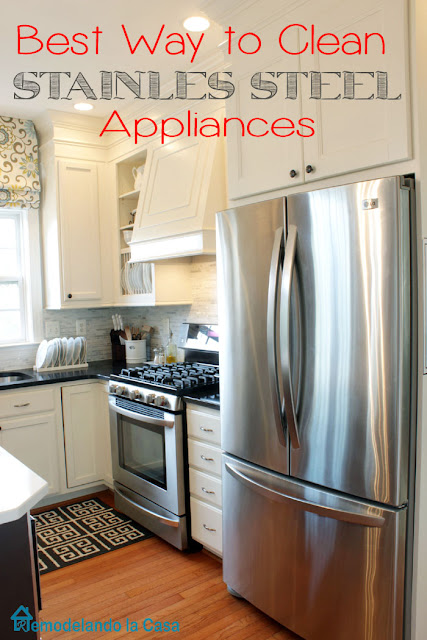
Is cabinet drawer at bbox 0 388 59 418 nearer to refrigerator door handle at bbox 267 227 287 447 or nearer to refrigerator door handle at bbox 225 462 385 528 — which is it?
refrigerator door handle at bbox 225 462 385 528

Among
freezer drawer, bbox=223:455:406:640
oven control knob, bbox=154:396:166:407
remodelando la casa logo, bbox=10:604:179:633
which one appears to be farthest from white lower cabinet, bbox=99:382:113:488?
freezer drawer, bbox=223:455:406:640

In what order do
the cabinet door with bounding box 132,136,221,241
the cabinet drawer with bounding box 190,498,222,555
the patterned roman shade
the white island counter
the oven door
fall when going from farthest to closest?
1. the patterned roman shade
2. the cabinet door with bounding box 132,136,221,241
3. the oven door
4. the cabinet drawer with bounding box 190,498,222,555
5. the white island counter

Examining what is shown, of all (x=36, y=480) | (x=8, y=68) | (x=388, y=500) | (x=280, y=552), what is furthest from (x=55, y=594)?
(x=8, y=68)

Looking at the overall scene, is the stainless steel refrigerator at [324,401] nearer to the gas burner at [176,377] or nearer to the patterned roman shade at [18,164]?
the gas burner at [176,377]

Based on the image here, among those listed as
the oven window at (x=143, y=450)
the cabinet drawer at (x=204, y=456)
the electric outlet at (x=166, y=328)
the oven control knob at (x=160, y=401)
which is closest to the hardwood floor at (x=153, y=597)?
the oven window at (x=143, y=450)

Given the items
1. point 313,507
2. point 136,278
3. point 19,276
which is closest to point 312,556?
point 313,507

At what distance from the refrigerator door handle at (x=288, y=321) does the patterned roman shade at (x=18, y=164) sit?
2560mm

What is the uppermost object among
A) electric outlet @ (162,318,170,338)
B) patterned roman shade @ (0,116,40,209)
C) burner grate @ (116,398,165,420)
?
patterned roman shade @ (0,116,40,209)

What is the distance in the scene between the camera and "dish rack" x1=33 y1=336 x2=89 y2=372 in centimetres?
375

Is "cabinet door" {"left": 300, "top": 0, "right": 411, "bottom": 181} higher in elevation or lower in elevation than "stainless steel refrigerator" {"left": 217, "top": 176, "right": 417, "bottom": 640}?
higher

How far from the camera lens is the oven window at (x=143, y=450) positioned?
2.92 metres

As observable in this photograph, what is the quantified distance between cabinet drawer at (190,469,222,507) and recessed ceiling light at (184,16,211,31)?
2.23 meters

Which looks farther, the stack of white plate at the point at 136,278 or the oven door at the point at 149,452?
the stack of white plate at the point at 136,278

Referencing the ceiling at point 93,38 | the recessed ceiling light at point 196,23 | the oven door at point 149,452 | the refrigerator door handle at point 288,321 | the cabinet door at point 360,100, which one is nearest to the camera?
the cabinet door at point 360,100
